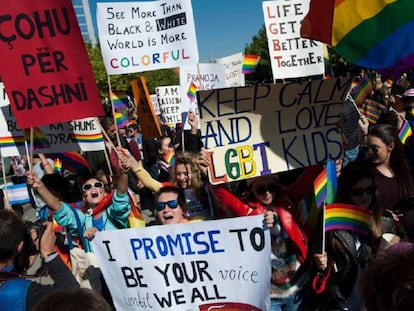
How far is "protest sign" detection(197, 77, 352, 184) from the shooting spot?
2.78 meters

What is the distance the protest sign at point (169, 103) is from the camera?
28.1ft

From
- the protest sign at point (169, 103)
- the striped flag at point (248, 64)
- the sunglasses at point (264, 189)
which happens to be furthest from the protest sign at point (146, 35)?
the striped flag at point (248, 64)

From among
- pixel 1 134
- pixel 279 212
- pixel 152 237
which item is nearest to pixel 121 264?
pixel 152 237

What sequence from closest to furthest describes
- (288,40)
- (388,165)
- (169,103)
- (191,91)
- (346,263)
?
(346,263), (388,165), (288,40), (191,91), (169,103)

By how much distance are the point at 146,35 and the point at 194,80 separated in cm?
A: 226

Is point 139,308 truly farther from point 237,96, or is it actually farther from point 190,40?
point 190,40

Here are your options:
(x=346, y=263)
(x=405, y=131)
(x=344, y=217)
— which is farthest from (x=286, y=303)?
(x=405, y=131)

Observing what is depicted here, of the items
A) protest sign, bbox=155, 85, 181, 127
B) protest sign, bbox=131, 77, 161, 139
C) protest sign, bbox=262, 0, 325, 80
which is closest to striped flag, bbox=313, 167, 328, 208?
protest sign, bbox=262, 0, 325, 80

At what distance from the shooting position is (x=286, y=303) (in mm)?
2855

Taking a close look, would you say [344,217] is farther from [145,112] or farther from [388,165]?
[145,112]

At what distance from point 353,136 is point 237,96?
1324 millimetres

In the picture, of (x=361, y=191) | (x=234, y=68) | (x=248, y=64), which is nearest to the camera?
(x=361, y=191)

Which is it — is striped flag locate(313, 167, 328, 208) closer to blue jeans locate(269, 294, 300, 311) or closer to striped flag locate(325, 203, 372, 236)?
striped flag locate(325, 203, 372, 236)

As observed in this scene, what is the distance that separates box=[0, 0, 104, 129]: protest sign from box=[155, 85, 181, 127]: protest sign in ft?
17.5
